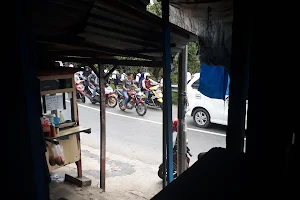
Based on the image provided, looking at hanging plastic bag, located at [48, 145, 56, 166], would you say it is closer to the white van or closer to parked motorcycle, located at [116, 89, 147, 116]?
the white van

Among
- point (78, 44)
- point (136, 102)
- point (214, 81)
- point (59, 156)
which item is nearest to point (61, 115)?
point (59, 156)

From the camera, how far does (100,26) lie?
2.41 metres

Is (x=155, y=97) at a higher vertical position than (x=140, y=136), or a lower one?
higher

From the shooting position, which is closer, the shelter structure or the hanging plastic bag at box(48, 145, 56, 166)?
the shelter structure

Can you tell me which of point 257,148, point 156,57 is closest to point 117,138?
point 156,57

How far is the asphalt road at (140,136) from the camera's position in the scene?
6.59 m

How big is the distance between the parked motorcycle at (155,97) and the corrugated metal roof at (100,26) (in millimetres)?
7186

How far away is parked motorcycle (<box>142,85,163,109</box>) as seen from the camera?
10.6 meters

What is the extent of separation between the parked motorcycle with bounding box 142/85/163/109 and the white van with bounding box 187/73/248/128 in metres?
2.31

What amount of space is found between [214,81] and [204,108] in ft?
10.9

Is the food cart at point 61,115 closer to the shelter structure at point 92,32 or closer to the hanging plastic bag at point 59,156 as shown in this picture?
the hanging plastic bag at point 59,156

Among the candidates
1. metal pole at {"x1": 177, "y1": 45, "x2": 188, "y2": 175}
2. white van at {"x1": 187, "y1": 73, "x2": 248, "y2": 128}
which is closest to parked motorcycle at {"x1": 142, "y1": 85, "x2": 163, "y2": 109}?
white van at {"x1": 187, "y1": 73, "x2": 248, "y2": 128}

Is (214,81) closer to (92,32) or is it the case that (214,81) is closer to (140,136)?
(92,32)

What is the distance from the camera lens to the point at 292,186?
917mm
